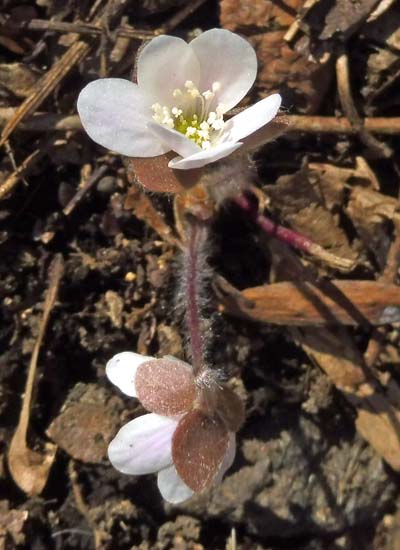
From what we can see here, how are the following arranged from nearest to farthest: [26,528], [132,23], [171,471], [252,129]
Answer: [252,129] → [171,471] → [26,528] → [132,23]

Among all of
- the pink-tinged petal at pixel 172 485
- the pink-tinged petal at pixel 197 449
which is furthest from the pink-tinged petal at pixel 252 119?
the pink-tinged petal at pixel 172 485

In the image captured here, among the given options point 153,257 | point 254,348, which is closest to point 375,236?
point 254,348

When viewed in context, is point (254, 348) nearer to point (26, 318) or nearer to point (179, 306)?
point (179, 306)

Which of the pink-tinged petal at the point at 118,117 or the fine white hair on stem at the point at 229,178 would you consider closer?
the pink-tinged petal at the point at 118,117

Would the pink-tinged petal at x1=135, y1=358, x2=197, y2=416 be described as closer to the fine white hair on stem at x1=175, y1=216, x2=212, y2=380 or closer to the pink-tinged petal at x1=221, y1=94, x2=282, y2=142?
the fine white hair on stem at x1=175, y1=216, x2=212, y2=380

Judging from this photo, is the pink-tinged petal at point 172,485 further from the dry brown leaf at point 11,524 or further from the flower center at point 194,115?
the flower center at point 194,115

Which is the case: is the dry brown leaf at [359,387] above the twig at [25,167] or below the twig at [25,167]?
below

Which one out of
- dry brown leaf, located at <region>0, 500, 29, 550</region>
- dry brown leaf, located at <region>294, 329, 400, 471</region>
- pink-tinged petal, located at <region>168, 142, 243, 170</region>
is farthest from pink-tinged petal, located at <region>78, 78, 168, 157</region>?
dry brown leaf, located at <region>0, 500, 29, 550</region>

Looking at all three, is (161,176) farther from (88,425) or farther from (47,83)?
(88,425)
